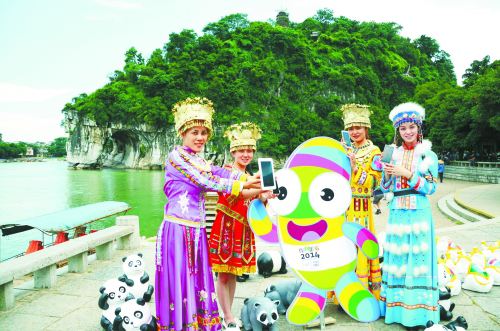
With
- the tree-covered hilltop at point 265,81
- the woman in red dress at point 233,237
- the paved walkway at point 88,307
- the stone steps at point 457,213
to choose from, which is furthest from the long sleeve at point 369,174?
the tree-covered hilltop at point 265,81

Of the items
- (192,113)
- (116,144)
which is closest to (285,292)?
(192,113)

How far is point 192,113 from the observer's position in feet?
9.91

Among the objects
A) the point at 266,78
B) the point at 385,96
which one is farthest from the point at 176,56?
the point at 385,96

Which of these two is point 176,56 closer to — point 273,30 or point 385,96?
point 273,30

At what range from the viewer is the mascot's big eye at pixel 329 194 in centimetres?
350

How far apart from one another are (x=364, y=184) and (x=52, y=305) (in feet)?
11.7

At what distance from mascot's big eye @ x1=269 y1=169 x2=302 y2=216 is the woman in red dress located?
0.81 feet

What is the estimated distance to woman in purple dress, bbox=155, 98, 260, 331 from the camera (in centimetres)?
294

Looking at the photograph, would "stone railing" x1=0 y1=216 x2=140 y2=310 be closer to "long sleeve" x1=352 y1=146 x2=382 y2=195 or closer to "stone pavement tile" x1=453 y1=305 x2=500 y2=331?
"long sleeve" x1=352 y1=146 x2=382 y2=195

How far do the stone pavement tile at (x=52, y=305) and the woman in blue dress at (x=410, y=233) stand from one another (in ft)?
10.6

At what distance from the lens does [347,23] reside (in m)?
59.0

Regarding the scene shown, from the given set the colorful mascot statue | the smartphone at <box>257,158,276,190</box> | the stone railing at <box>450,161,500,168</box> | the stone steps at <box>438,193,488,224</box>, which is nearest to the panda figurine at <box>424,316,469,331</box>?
the colorful mascot statue

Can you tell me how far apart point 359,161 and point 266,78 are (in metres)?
43.0

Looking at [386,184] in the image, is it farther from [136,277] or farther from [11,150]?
[11,150]
